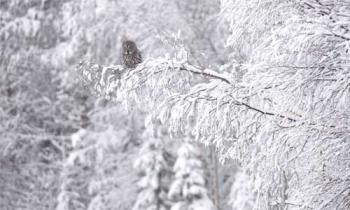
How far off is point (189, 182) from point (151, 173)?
90cm

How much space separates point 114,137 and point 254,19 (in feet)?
29.1

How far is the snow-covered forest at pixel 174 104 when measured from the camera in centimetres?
375

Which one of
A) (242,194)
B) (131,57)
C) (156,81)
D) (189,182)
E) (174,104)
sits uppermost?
(131,57)

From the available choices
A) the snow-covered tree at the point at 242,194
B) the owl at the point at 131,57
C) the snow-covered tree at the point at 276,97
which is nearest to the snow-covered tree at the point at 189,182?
the snow-covered tree at the point at 242,194

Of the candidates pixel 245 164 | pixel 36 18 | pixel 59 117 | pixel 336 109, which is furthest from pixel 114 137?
pixel 336 109

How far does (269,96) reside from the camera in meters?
4.02

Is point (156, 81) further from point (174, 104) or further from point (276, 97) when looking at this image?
point (276, 97)

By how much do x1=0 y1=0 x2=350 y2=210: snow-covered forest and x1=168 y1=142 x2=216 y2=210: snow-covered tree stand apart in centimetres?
3

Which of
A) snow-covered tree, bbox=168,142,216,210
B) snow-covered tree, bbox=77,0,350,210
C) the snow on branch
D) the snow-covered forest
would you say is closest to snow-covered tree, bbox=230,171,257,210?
the snow-covered forest

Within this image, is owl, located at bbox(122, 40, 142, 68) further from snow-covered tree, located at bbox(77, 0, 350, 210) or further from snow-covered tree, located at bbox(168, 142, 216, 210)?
snow-covered tree, located at bbox(168, 142, 216, 210)

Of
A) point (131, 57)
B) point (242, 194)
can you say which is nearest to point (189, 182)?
point (242, 194)

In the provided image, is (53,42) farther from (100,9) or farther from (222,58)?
(222,58)

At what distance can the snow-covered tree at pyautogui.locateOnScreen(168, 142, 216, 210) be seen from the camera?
38.9 ft

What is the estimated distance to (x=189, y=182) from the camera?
39.7 ft
